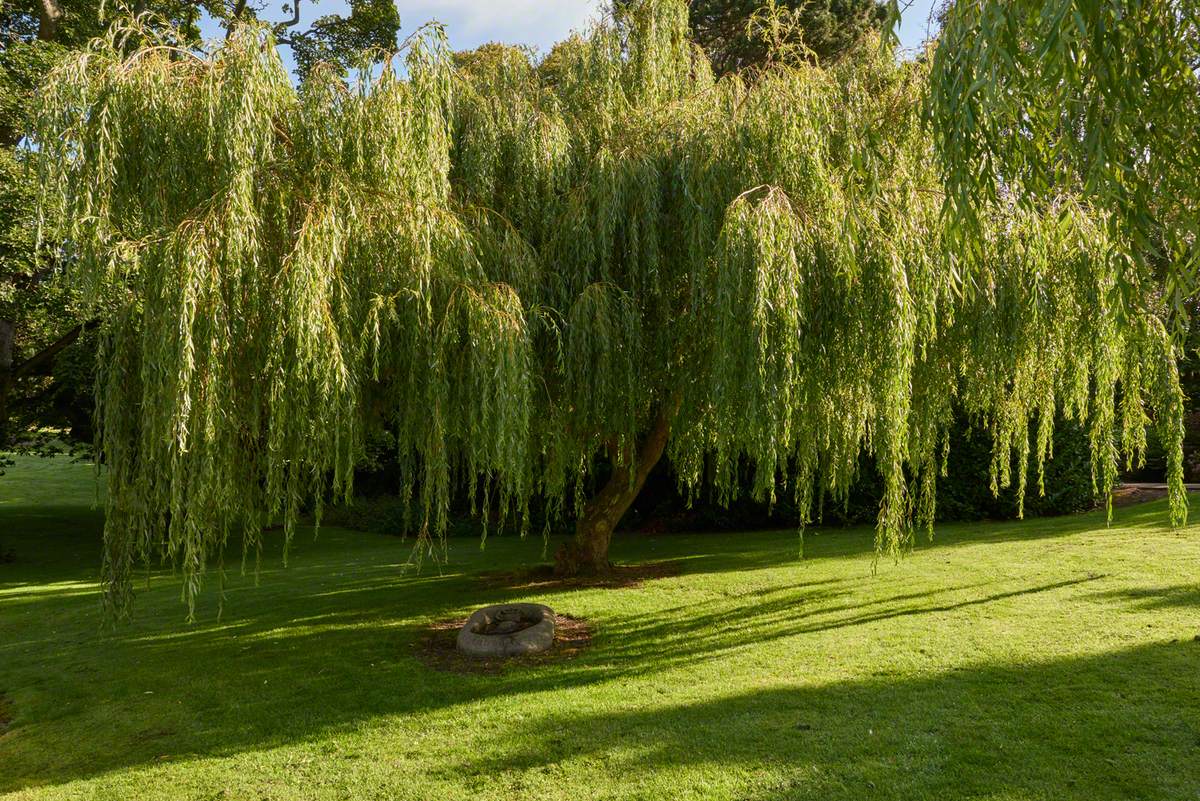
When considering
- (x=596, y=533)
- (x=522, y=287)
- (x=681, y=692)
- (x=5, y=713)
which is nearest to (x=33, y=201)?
(x=5, y=713)

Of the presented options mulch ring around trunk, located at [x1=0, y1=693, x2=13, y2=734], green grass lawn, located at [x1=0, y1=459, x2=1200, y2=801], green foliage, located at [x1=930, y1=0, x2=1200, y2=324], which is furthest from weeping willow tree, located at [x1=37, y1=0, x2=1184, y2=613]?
mulch ring around trunk, located at [x1=0, y1=693, x2=13, y2=734]

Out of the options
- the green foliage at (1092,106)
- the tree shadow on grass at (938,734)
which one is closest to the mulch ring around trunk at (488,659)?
the tree shadow on grass at (938,734)

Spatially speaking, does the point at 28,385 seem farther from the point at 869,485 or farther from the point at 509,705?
the point at 869,485

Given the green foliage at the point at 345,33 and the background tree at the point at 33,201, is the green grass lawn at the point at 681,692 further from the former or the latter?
the green foliage at the point at 345,33

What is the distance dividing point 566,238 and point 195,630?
5.45 metres

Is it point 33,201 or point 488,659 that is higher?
point 33,201

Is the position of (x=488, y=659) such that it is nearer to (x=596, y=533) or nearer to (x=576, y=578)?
(x=576, y=578)

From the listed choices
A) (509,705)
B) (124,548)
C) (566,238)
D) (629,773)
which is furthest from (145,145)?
(629,773)

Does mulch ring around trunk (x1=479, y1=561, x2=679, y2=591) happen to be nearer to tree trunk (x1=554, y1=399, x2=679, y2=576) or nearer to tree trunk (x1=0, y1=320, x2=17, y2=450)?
tree trunk (x1=554, y1=399, x2=679, y2=576)

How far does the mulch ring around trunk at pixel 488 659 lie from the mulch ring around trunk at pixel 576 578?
1.42 meters

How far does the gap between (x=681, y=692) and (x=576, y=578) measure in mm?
4113

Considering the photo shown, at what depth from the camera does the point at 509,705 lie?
5.38 metres

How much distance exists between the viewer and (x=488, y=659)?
21.1 ft

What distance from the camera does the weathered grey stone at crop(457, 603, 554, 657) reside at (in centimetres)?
649
